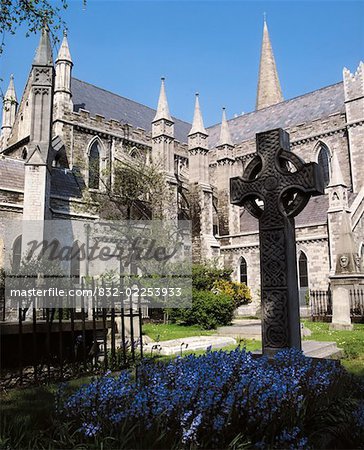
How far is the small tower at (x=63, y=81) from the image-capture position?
25.5 metres

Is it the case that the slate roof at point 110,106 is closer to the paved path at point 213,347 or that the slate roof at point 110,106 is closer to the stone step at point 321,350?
the paved path at point 213,347

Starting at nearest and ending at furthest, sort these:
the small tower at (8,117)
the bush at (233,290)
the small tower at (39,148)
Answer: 1. the small tower at (39,148)
2. the bush at (233,290)
3. the small tower at (8,117)

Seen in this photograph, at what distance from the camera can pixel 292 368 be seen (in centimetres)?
435

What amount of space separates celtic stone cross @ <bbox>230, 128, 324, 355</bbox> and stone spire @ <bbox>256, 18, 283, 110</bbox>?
148ft

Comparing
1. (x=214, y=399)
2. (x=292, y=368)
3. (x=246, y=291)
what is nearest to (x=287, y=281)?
(x=292, y=368)

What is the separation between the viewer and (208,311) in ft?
53.4

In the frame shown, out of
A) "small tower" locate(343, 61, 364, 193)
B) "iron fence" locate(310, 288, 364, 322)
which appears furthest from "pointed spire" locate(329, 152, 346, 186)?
"iron fence" locate(310, 288, 364, 322)

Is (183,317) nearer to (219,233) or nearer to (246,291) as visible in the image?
(246,291)

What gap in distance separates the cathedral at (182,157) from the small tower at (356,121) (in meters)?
0.07

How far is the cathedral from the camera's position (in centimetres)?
1988

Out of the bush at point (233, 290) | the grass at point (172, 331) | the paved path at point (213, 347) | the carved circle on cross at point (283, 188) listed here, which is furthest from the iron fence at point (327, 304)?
the carved circle on cross at point (283, 188)

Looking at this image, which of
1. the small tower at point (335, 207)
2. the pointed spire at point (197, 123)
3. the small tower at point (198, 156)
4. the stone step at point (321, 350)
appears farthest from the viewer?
the pointed spire at point (197, 123)

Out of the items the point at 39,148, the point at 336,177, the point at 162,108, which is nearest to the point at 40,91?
the point at 39,148

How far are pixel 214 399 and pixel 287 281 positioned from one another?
108 inches
